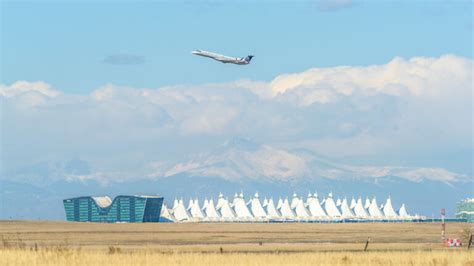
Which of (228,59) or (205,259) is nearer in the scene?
(205,259)

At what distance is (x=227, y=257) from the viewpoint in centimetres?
5603

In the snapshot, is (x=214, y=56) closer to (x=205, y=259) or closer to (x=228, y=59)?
(x=228, y=59)

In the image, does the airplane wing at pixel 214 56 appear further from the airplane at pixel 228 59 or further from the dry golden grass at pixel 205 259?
the dry golden grass at pixel 205 259

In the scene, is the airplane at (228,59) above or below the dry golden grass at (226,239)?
above

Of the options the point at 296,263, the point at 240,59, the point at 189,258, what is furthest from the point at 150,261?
the point at 240,59

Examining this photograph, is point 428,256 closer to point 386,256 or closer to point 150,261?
point 386,256

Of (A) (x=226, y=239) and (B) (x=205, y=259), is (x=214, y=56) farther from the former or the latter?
(B) (x=205, y=259)

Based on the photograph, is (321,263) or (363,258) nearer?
(321,263)

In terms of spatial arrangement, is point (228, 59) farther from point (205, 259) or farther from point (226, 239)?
point (205, 259)

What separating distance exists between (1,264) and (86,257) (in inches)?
191

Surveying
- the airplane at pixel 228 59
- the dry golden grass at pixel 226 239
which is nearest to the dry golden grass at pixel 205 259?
the dry golden grass at pixel 226 239

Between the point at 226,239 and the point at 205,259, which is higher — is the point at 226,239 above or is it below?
above

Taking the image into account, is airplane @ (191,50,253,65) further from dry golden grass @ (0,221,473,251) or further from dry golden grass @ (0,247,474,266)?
dry golden grass @ (0,247,474,266)

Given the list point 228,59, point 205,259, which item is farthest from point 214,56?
point 205,259
